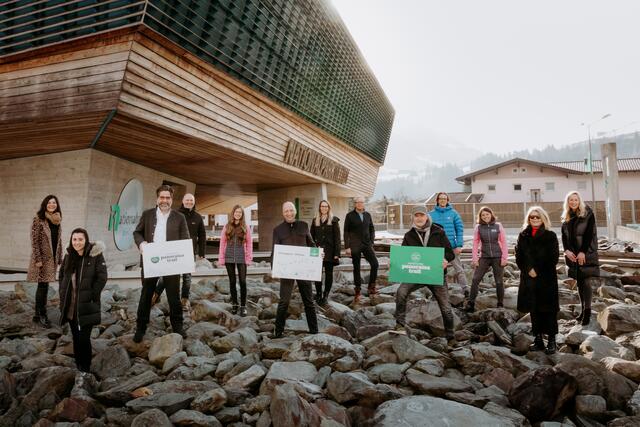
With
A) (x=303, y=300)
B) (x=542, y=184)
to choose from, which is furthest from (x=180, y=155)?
(x=542, y=184)

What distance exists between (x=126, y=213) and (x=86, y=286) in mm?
8566

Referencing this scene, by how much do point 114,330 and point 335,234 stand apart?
3.65 metres

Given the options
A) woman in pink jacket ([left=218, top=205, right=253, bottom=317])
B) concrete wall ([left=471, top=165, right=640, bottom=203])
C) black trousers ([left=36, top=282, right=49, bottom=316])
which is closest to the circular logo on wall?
black trousers ([left=36, top=282, right=49, bottom=316])

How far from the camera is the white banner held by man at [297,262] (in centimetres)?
456

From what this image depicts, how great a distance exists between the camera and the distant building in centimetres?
3634

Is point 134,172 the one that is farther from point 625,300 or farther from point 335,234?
point 625,300

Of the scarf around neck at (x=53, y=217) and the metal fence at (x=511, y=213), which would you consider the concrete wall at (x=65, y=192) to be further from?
the metal fence at (x=511, y=213)

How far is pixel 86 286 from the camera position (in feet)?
12.5

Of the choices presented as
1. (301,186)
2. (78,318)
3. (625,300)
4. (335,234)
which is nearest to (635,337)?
(625,300)

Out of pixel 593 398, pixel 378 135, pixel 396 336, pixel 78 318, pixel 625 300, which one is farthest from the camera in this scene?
pixel 378 135

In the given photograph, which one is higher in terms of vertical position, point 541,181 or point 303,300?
point 541,181

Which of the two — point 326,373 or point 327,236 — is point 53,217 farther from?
point 326,373

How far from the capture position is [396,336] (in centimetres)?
442

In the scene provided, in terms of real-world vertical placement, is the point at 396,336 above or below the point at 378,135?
below
